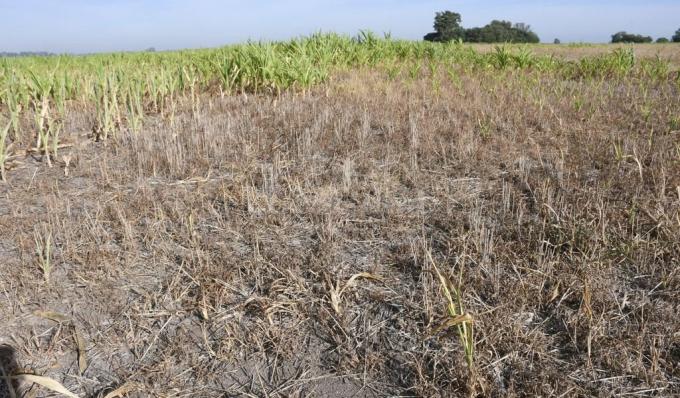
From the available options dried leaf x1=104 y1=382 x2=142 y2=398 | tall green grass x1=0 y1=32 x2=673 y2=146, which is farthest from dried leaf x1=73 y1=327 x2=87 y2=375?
tall green grass x1=0 y1=32 x2=673 y2=146

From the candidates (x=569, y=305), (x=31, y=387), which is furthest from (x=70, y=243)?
(x=569, y=305)

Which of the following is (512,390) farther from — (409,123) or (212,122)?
(212,122)

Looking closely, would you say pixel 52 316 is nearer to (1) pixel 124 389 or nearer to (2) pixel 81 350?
(2) pixel 81 350

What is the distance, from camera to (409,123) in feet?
13.0

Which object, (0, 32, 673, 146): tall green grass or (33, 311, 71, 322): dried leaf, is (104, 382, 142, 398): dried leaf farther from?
(0, 32, 673, 146): tall green grass

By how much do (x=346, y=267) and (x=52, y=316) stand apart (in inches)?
44.6

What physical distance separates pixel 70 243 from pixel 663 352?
2413 mm

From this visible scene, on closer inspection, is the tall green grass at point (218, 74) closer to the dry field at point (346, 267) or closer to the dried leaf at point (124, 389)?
the dry field at point (346, 267)

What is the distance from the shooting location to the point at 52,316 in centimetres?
167

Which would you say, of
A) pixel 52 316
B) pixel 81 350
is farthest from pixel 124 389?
pixel 52 316

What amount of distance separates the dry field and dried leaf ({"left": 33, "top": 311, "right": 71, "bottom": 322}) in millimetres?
17

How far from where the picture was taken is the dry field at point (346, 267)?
4.86 ft

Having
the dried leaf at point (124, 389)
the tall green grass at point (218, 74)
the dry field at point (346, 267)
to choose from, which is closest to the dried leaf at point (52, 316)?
the dry field at point (346, 267)

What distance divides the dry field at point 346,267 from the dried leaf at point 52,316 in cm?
2
